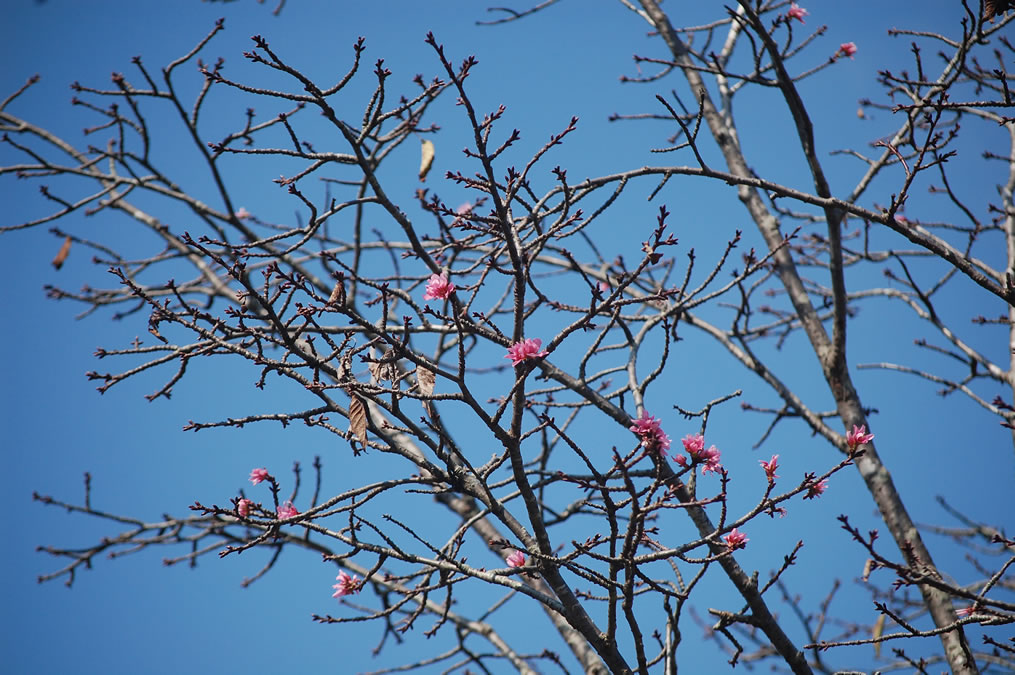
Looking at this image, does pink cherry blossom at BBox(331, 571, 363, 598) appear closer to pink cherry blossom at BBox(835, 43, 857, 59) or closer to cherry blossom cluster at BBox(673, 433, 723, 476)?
cherry blossom cluster at BBox(673, 433, 723, 476)

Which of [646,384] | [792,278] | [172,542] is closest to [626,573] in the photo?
[646,384]

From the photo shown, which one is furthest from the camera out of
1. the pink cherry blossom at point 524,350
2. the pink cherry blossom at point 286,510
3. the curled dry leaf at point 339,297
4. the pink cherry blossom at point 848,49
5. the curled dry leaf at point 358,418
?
the pink cherry blossom at point 848,49

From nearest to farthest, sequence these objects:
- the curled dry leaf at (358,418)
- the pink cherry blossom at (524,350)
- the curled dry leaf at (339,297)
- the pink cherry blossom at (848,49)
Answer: the curled dry leaf at (339,297)
the pink cherry blossom at (524,350)
the curled dry leaf at (358,418)
the pink cherry blossom at (848,49)

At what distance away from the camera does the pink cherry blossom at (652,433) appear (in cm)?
216

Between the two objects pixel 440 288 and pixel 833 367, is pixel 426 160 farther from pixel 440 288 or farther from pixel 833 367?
pixel 833 367

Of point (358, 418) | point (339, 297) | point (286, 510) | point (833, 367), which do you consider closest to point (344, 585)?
point (286, 510)

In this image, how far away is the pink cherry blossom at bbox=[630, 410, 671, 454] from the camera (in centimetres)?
216

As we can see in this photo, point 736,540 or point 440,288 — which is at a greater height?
point 440,288

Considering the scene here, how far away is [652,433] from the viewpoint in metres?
2.20

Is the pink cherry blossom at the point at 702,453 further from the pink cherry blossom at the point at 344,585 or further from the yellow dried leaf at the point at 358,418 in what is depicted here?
the pink cherry blossom at the point at 344,585

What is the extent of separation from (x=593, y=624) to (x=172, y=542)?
10.4ft

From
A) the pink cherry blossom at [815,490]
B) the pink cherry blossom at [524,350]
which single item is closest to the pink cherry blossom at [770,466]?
the pink cherry blossom at [815,490]

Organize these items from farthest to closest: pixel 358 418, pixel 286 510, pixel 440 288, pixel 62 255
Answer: pixel 62 255
pixel 286 510
pixel 358 418
pixel 440 288

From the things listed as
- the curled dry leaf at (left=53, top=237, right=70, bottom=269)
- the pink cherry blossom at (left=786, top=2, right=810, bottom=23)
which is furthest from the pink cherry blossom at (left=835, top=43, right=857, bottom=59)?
the curled dry leaf at (left=53, top=237, right=70, bottom=269)
